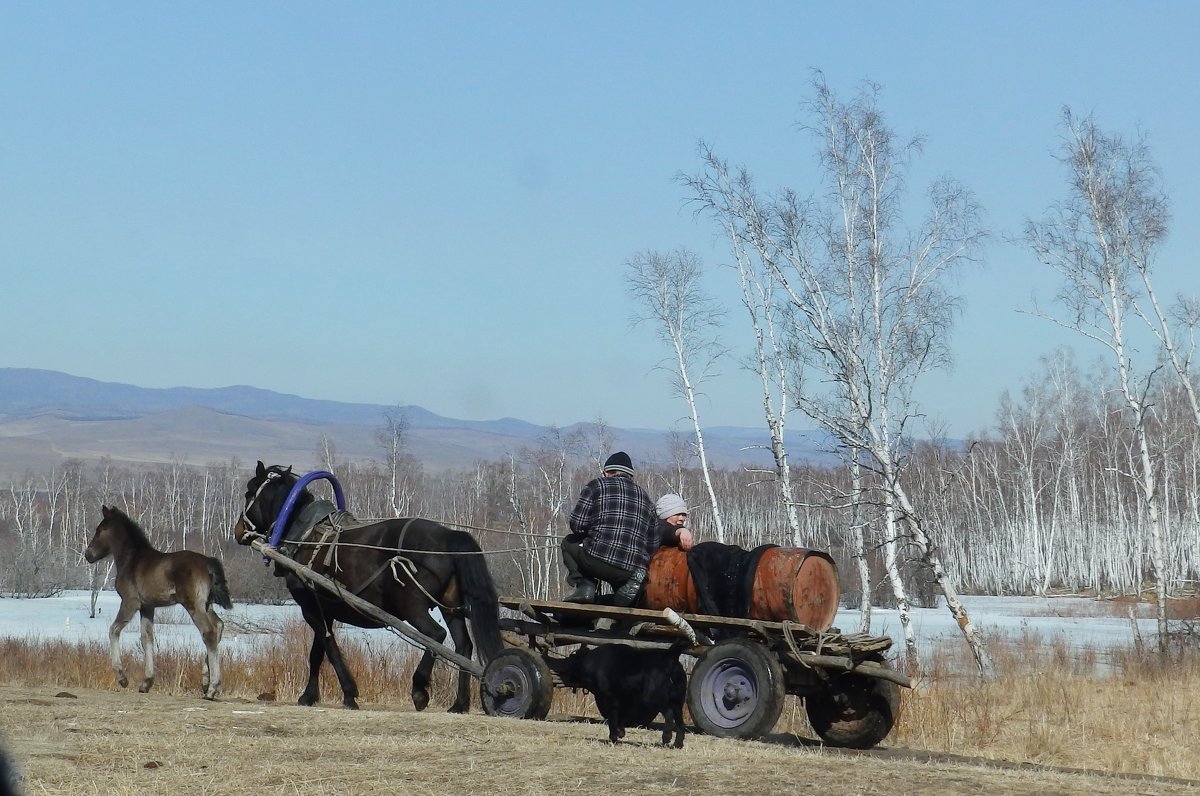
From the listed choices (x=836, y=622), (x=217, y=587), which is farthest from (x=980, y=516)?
(x=217, y=587)

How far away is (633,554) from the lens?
35.5ft

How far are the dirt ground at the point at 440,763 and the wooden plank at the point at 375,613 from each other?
1.31 metres

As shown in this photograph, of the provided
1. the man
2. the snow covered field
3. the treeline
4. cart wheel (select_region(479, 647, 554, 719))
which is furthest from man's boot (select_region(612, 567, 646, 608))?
the treeline

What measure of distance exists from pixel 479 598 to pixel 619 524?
7.12 ft

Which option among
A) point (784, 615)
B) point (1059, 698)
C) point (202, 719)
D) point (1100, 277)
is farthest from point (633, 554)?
point (1100, 277)

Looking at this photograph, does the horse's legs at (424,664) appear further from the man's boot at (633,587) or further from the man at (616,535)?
the man's boot at (633,587)

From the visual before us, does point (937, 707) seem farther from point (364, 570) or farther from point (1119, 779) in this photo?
point (364, 570)

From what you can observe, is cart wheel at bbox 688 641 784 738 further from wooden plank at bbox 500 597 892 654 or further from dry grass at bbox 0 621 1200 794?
dry grass at bbox 0 621 1200 794

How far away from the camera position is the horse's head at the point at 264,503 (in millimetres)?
13820

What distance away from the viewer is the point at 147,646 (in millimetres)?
14430

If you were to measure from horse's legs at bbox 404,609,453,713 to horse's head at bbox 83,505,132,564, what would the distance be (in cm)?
401

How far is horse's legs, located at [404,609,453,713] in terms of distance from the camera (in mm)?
12547

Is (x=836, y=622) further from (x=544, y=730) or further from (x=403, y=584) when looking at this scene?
(x=544, y=730)

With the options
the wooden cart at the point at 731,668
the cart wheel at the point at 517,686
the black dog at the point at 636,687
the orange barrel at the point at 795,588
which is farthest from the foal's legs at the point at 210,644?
the orange barrel at the point at 795,588
